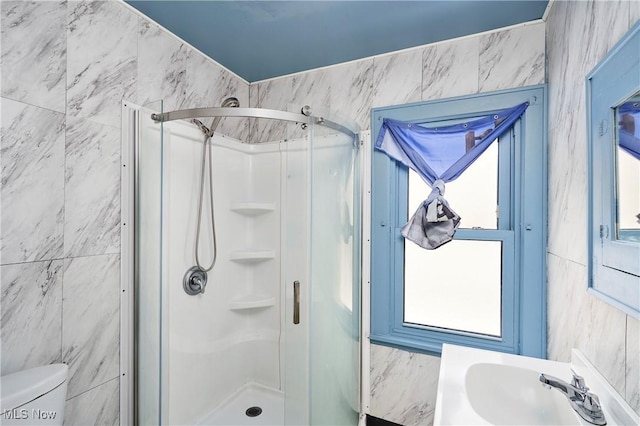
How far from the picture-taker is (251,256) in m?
1.70

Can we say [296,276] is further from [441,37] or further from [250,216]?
[441,37]

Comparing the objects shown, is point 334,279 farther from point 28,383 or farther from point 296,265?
point 28,383

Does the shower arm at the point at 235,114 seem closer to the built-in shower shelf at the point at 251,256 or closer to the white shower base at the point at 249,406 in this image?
the built-in shower shelf at the point at 251,256

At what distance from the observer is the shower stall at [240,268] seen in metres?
1.46

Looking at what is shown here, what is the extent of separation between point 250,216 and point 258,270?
30 cm

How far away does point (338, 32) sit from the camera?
1680 millimetres

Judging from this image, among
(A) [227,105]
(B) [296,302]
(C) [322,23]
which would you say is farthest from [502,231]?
(A) [227,105]

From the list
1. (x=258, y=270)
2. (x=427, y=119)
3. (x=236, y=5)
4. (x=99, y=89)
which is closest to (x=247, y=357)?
(x=258, y=270)

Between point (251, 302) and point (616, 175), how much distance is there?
1.61 meters

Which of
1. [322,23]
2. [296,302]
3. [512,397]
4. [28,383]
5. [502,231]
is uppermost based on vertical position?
[322,23]

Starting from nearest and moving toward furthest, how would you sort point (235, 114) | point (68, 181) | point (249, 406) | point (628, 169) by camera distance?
point (628, 169) → point (68, 181) → point (235, 114) → point (249, 406)

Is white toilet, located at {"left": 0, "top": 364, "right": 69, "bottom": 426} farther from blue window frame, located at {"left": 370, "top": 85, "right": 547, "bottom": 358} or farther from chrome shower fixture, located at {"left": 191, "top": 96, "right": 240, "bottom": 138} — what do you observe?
blue window frame, located at {"left": 370, "top": 85, "right": 547, "bottom": 358}

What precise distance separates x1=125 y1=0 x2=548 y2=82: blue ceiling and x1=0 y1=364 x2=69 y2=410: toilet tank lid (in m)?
1.60

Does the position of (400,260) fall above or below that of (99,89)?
below
